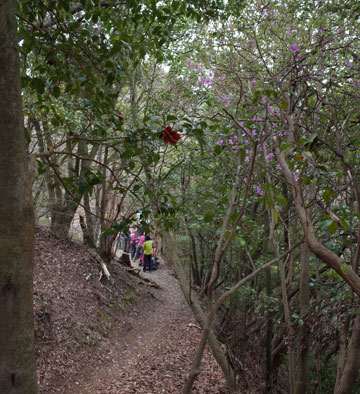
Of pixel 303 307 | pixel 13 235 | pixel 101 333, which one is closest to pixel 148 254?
pixel 101 333

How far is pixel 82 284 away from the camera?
871 centimetres

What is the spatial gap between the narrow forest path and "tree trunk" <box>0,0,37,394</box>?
5.03 metres

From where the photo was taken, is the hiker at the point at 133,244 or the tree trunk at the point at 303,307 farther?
the hiker at the point at 133,244

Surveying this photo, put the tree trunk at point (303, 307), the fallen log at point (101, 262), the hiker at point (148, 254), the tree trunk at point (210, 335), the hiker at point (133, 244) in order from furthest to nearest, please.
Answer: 1. the hiker at point (133, 244)
2. the hiker at point (148, 254)
3. the fallen log at point (101, 262)
4. the tree trunk at point (303, 307)
5. the tree trunk at point (210, 335)

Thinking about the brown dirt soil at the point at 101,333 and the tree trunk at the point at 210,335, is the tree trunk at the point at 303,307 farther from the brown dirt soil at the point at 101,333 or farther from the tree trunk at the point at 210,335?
the brown dirt soil at the point at 101,333

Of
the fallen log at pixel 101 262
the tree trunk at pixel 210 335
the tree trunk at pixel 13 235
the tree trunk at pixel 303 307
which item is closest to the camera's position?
the tree trunk at pixel 13 235

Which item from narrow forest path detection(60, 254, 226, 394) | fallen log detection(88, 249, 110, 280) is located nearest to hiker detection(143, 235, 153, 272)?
fallen log detection(88, 249, 110, 280)

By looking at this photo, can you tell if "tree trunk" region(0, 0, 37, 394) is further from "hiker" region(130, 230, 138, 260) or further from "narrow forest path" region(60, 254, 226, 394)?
"hiker" region(130, 230, 138, 260)

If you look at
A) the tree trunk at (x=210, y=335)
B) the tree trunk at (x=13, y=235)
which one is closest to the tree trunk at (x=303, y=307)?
the tree trunk at (x=210, y=335)

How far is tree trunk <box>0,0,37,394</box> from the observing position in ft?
4.00

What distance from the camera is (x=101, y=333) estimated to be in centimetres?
760

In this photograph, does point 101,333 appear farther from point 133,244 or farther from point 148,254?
point 133,244

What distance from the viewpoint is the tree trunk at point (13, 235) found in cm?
122

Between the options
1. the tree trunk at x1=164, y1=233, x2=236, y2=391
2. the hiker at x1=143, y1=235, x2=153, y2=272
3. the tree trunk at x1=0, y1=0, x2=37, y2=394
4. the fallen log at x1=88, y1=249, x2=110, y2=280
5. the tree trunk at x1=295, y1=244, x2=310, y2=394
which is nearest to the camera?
the tree trunk at x1=0, y1=0, x2=37, y2=394
